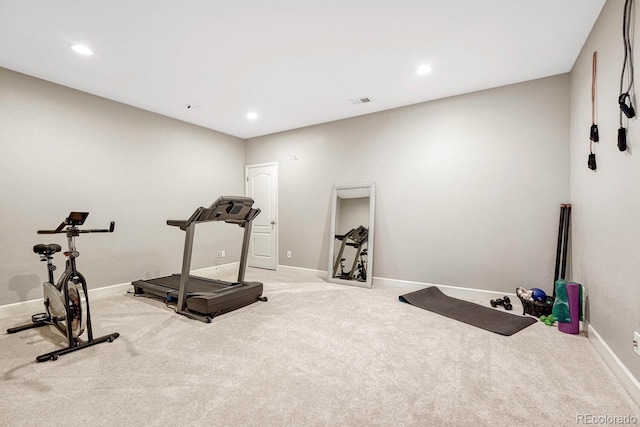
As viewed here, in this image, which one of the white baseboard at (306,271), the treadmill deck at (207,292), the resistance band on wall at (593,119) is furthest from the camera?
the white baseboard at (306,271)

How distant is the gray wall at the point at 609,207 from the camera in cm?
176

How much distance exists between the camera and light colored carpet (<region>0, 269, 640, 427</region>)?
1574 millimetres

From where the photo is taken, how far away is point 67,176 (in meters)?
3.56

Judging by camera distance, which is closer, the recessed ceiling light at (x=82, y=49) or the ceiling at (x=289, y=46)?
the ceiling at (x=289, y=46)

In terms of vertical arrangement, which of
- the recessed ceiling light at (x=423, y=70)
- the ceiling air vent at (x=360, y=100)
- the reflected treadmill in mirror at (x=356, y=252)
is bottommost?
the reflected treadmill in mirror at (x=356, y=252)

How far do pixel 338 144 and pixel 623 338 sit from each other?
3.99 metres

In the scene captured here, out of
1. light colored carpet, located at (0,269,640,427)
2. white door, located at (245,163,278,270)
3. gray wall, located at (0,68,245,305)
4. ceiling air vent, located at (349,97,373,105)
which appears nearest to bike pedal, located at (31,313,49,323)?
light colored carpet, located at (0,269,640,427)

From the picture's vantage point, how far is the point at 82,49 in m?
2.75

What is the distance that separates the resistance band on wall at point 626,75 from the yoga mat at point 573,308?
1314 millimetres

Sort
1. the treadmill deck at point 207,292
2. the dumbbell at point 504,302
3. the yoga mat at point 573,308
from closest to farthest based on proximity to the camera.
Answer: the yoga mat at point 573,308 → the treadmill deck at point 207,292 → the dumbbell at point 504,302

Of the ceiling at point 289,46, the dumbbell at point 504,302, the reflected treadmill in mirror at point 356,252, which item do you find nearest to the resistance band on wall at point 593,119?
the ceiling at point 289,46

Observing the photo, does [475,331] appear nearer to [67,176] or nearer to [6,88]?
A: [67,176]

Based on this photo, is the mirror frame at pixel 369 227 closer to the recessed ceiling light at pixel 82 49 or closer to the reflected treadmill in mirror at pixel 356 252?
the reflected treadmill in mirror at pixel 356 252

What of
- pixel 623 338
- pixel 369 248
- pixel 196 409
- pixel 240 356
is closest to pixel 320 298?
pixel 369 248
